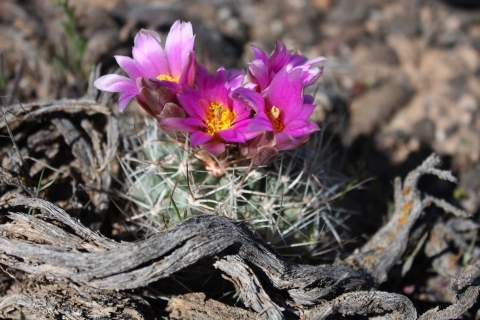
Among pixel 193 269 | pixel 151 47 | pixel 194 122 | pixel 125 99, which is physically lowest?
pixel 193 269

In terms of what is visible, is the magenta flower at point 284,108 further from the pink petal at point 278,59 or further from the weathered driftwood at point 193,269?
the weathered driftwood at point 193,269

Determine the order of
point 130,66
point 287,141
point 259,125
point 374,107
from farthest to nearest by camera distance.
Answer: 1. point 374,107
2. point 130,66
3. point 287,141
4. point 259,125

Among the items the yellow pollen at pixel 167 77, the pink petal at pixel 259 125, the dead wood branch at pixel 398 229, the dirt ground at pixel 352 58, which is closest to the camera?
the pink petal at pixel 259 125

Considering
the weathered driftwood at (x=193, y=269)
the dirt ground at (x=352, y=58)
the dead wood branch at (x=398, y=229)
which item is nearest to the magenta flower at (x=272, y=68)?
the weathered driftwood at (x=193, y=269)

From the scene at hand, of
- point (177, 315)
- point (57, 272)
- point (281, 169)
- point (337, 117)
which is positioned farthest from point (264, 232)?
point (337, 117)

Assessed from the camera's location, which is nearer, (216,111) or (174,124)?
(174,124)

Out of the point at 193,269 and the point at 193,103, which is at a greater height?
the point at 193,103

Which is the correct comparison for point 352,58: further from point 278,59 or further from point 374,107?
point 278,59

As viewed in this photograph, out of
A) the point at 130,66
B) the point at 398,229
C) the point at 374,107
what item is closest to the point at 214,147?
the point at 130,66
